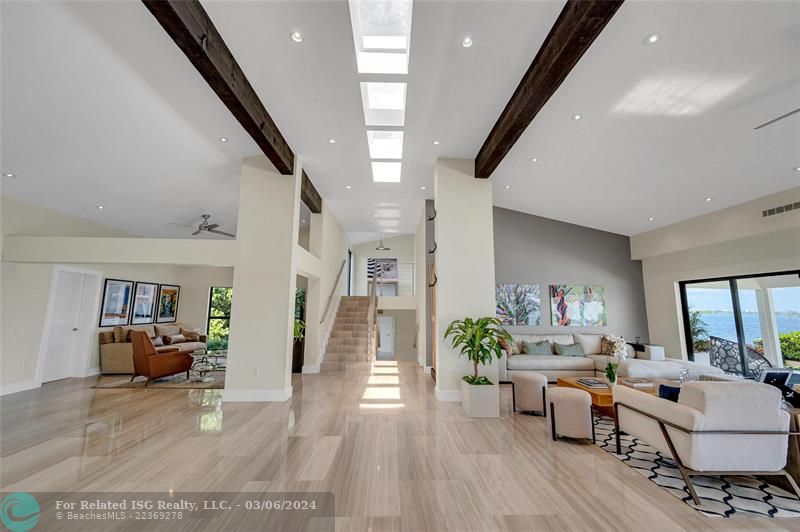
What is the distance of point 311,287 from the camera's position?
7516mm

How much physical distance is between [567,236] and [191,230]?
936cm

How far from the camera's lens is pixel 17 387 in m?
5.40

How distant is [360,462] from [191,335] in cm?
818

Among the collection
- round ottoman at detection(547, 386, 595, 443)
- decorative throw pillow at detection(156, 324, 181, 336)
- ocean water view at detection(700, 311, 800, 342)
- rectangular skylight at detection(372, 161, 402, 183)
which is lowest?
round ottoman at detection(547, 386, 595, 443)

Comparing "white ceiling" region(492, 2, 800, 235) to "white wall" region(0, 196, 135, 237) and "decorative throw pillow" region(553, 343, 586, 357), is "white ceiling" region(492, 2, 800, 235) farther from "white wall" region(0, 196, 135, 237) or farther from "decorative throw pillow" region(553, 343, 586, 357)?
"white wall" region(0, 196, 135, 237)

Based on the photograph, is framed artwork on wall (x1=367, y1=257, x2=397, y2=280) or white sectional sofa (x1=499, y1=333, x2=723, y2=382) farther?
framed artwork on wall (x1=367, y1=257, x2=397, y2=280)

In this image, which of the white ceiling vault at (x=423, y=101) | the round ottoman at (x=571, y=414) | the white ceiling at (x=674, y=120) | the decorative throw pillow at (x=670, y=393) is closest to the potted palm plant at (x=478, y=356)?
the round ottoman at (x=571, y=414)

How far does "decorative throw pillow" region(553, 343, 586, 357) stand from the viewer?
6.91m

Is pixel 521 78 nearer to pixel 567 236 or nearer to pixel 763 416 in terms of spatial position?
pixel 763 416

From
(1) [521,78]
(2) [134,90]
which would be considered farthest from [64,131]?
(1) [521,78]

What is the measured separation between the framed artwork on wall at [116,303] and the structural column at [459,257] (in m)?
7.46

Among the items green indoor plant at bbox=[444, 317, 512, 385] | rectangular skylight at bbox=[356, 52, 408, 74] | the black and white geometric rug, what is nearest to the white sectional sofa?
green indoor plant at bbox=[444, 317, 512, 385]

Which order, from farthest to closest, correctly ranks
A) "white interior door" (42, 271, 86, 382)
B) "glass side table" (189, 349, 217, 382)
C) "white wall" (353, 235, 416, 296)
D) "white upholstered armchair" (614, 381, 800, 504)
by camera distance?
"white wall" (353, 235, 416, 296) < "glass side table" (189, 349, 217, 382) < "white interior door" (42, 271, 86, 382) < "white upholstered armchair" (614, 381, 800, 504)

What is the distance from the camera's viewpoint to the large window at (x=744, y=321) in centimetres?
554
